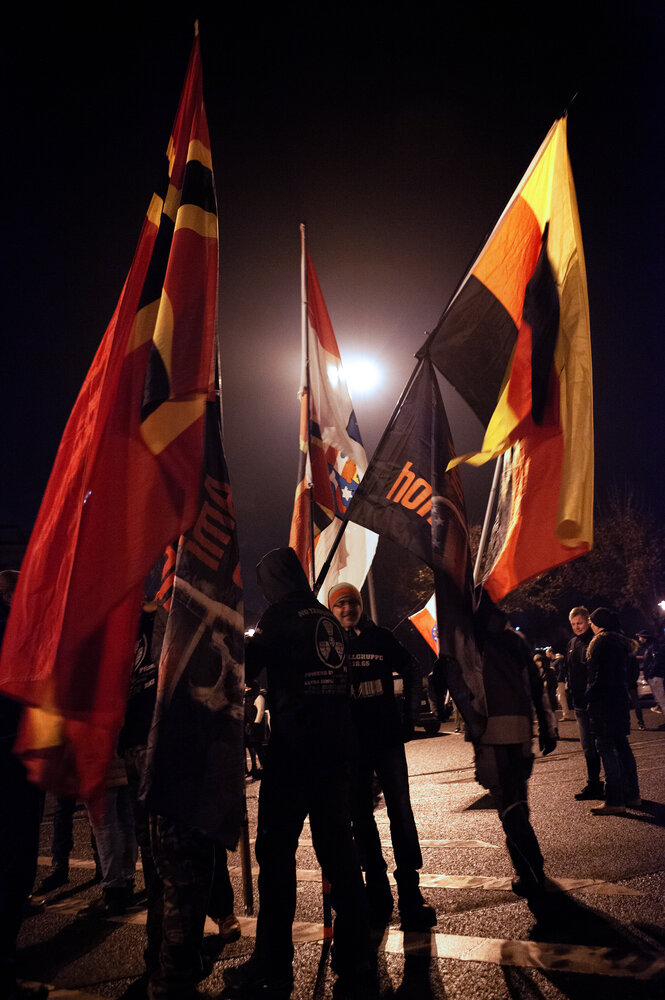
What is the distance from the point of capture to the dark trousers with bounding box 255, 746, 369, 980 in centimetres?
273

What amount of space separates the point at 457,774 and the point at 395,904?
568 centimetres

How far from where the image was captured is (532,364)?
13.3 feet

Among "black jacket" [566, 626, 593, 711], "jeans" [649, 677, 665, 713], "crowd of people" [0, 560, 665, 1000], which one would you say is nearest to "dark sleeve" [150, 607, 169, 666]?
"crowd of people" [0, 560, 665, 1000]

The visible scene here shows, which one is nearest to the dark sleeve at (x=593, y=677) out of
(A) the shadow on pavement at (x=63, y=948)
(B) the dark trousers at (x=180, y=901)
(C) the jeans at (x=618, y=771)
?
(C) the jeans at (x=618, y=771)

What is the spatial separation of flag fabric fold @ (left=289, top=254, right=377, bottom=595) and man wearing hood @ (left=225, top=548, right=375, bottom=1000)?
2.60 m

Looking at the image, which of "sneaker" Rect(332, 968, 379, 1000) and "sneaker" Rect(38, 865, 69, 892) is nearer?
"sneaker" Rect(332, 968, 379, 1000)

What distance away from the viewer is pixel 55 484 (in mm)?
3432

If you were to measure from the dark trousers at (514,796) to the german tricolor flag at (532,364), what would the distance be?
1.04 metres

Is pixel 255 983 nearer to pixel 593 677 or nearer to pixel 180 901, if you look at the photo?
pixel 180 901

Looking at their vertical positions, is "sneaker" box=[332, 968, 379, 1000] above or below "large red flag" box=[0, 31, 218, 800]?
below

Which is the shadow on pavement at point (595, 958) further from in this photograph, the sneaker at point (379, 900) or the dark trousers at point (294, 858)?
the sneaker at point (379, 900)

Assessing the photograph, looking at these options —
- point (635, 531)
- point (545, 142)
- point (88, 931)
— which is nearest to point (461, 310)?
point (545, 142)

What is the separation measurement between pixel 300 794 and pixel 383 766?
1.24 metres

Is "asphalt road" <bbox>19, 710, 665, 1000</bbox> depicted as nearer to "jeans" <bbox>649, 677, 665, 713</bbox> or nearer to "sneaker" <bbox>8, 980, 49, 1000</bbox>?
"sneaker" <bbox>8, 980, 49, 1000</bbox>
